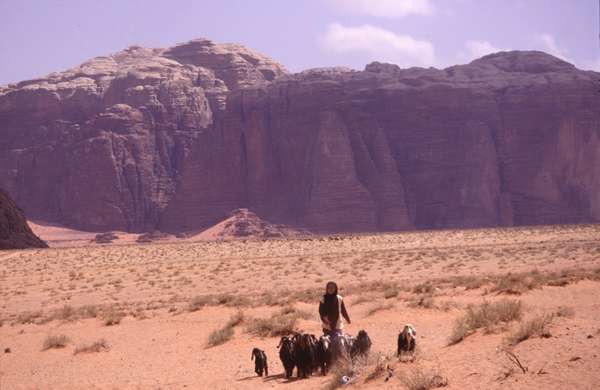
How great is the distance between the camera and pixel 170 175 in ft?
342

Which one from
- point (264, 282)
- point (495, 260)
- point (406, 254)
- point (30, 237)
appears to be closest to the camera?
point (264, 282)

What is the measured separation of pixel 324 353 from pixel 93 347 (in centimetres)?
692

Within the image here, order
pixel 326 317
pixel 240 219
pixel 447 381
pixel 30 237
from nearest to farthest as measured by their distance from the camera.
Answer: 1. pixel 447 381
2. pixel 326 317
3. pixel 30 237
4. pixel 240 219

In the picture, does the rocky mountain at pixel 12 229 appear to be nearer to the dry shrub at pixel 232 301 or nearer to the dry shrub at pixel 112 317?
the dry shrub at pixel 112 317

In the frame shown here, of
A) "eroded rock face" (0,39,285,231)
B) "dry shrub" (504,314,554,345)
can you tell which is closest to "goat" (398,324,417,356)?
"dry shrub" (504,314,554,345)

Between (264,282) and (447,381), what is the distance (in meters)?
22.4

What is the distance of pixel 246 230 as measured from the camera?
277 ft

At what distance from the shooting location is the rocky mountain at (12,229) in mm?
57469

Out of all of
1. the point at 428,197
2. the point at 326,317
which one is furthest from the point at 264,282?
the point at 428,197

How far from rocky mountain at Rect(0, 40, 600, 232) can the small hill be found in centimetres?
275

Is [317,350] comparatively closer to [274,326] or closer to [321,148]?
[274,326]

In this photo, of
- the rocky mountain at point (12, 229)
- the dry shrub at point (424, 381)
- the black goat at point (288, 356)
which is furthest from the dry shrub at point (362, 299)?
the rocky mountain at point (12, 229)

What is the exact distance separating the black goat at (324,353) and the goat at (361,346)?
0.40 metres

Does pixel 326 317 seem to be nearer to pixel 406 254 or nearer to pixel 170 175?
pixel 406 254
